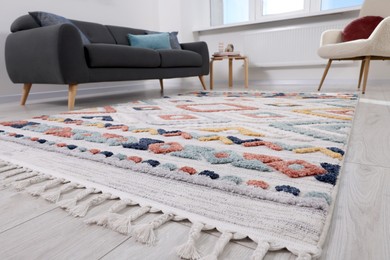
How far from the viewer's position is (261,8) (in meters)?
3.77

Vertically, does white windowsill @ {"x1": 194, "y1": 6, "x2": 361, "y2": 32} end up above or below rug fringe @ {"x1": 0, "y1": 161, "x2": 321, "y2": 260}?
above

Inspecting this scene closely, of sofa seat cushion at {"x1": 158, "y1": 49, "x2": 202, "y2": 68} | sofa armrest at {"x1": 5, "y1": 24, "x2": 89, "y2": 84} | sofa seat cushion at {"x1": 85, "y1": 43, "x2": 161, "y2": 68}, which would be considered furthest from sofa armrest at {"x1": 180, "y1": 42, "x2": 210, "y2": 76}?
sofa armrest at {"x1": 5, "y1": 24, "x2": 89, "y2": 84}

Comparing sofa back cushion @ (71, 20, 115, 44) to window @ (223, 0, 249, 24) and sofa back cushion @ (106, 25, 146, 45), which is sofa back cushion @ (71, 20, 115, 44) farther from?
window @ (223, 0, 249, 24)

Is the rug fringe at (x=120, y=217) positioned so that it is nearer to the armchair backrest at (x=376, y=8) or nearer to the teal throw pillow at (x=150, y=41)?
the teal throw pillow at (x=150, y=41)

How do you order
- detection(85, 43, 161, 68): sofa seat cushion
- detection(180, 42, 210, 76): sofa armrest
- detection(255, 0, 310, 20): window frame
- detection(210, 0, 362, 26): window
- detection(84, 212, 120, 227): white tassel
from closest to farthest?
1. detection(84, 212, 120, 227): white tassel
2. detection(85, 43, 161, 68): sofa seat cushion
3. detection(180, 42, 210, 76): sofa armrest
4. detection(210, 0, 362, 26): window
5. detection(255, 0, 310, 20): window frame

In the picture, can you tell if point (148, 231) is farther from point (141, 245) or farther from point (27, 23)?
point (27, 23)

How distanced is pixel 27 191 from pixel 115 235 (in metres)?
0.27

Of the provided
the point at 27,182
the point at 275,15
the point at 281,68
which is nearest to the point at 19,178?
the point at 27,182

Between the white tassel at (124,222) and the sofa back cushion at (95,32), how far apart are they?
2382 millimetres

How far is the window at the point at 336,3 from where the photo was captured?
3.19 metres

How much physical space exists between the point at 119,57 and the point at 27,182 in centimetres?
154

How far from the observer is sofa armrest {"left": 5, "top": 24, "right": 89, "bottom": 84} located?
1.70 meters

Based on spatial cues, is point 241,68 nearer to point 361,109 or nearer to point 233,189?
point 361,109

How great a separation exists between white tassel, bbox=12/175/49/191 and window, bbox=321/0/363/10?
3632 millimetres
